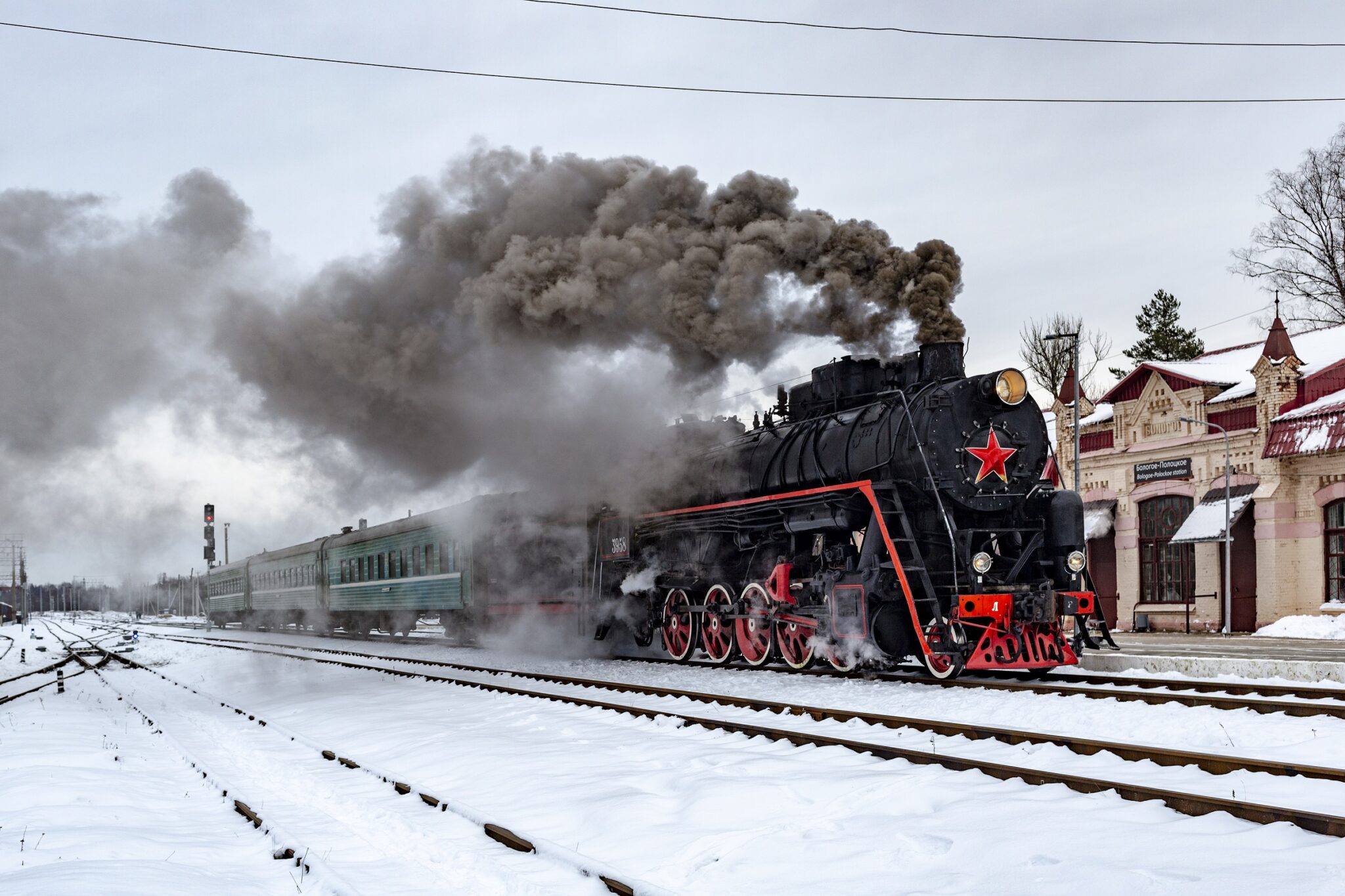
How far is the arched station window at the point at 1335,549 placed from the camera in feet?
73.7

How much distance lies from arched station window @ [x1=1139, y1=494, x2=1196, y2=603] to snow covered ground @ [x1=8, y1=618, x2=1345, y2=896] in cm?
1715

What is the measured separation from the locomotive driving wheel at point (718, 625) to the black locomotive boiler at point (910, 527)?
28 centimetres

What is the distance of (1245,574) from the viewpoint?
2394 centimetres

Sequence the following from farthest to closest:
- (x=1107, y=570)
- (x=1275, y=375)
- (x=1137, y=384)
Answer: (x=1107, y=570)
(x=1137, y=384)
(x=1275, y=375)

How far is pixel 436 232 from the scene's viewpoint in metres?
15.0

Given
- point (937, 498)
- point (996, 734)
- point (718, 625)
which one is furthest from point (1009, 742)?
point (718, 625)

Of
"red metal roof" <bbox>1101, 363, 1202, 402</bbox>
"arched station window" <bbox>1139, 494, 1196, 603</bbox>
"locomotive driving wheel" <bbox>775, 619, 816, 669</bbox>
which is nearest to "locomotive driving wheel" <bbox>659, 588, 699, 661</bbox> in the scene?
"locomotive driving wheel" <bbox>775, 619, 816, 669</bbox>

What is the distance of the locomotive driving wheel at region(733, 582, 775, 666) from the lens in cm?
1348

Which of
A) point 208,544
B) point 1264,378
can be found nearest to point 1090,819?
point 1264,378

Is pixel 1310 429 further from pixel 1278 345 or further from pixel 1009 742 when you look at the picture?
pixel 1009 742

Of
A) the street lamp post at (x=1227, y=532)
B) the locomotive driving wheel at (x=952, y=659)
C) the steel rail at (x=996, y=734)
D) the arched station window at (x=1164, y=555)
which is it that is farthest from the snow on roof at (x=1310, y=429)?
the steel rail at (x=996, y=734)

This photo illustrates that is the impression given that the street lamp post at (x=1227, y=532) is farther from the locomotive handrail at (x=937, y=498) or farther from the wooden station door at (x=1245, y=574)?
the locomotive handrail at (x=937, y=498)

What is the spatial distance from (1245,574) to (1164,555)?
2375mm

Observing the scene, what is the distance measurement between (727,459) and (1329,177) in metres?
24.6
